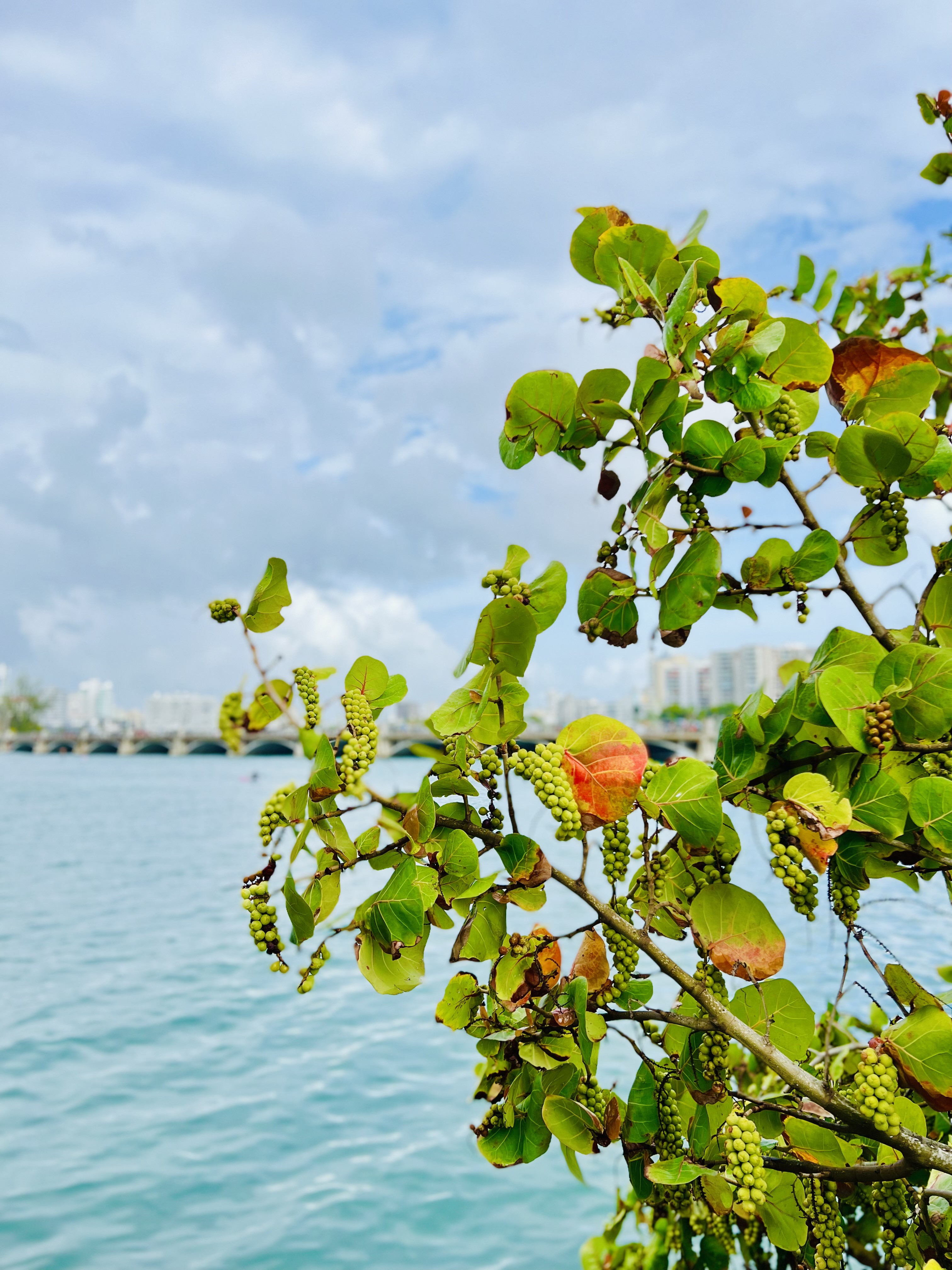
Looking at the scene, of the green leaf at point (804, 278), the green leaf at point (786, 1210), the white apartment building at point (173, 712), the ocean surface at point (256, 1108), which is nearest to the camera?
the green leaf at point (786, 1210)

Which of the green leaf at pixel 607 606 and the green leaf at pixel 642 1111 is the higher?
the green leaf at pixel 607 606

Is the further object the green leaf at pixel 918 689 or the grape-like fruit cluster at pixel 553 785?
the green leaf at pixel 918 689

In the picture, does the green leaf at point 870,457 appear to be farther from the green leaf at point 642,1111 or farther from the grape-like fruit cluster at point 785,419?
the green leaf at point 642,1111

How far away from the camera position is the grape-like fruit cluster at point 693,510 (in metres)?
1.19

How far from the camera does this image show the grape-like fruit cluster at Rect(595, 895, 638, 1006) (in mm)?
1064

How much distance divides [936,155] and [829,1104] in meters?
2.04

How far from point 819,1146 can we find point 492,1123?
1.50 feet

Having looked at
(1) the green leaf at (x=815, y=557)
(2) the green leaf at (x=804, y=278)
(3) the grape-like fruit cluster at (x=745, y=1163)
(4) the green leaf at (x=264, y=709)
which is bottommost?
(3) the grape-like fruit cluster at (x=745, y=1163)

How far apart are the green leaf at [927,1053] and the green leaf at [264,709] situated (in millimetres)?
929

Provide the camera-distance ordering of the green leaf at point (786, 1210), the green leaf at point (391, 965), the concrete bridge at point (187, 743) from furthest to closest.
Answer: the concrete bridge at point (187, 743) < the green leaf at point (786, 1210) < the green leaf at point (391, 965)

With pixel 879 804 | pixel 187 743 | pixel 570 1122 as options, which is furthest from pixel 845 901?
pixel 187 743

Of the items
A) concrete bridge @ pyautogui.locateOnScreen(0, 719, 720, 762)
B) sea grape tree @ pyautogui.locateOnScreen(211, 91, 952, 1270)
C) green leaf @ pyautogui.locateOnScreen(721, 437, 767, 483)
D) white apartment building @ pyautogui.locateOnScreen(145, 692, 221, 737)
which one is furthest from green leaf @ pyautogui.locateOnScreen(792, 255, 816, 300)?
white apartment building @ pyautogui.locateOnScreen(145, 692, 221, 737)

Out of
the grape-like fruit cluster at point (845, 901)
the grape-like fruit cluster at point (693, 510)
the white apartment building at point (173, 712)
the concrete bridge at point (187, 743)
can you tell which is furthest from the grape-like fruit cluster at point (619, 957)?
the white apartment building at point (173, 712)

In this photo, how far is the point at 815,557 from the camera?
1230 mm
